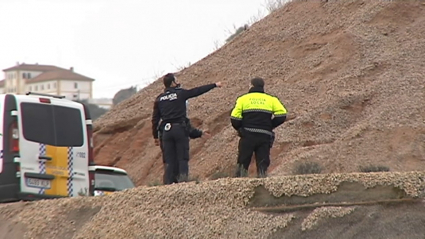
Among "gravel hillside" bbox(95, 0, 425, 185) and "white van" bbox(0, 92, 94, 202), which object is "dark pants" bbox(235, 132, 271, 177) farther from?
"white van" bbox(0, 92, 94, 202)

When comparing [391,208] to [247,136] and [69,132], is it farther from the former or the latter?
[69,132]

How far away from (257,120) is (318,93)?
14.4 feet

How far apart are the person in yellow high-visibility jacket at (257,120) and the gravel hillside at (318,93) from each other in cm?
160

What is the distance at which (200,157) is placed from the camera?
17.2 meters

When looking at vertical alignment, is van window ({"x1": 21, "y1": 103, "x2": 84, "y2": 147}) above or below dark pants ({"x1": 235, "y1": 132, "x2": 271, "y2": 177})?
above

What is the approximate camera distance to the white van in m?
13.9

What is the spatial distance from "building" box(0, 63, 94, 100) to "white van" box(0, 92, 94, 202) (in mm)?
84190

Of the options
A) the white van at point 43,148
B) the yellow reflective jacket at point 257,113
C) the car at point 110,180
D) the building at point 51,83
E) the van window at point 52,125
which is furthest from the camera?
the building at point 51,83

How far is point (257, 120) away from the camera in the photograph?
42.9ft

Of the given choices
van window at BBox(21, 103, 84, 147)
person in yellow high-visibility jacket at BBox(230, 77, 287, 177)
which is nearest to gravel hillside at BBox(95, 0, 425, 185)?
person in yellow high-visibility jacket at BBox(230, 77, 287, 177)

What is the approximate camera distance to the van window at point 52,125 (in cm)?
1413

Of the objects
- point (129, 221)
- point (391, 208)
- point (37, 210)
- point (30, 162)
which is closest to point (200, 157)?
point (30, 162)

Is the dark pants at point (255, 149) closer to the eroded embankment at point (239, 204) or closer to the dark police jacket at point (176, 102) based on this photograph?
the dark police jacket at point (176, 102)

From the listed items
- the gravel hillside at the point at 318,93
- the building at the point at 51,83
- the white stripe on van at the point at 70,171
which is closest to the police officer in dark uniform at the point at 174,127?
the gravel hillside at the point at 318,93
